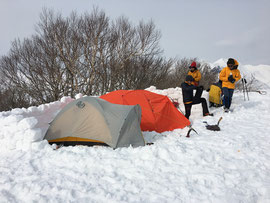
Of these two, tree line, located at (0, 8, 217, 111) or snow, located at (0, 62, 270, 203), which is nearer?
snow, located at (0, 62, 270, 203)

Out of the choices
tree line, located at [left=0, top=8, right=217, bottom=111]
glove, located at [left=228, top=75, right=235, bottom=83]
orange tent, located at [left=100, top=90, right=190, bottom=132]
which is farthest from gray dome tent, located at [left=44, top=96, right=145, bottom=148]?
tree line, located at [left=0, top=8, right=217, bottom=111]

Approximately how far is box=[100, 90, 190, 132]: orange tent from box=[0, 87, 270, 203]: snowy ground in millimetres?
596

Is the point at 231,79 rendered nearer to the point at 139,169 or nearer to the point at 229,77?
the point at 229,77

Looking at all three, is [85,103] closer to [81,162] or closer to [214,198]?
[81,162]

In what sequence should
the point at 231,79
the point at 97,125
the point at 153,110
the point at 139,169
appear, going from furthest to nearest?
the point at 231,79
the point at 153,110
the point at 97,125
the point at 139,169

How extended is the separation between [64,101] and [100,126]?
3.49 metres

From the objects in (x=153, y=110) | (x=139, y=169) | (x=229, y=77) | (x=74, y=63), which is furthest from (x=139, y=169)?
(x=74, y=63)

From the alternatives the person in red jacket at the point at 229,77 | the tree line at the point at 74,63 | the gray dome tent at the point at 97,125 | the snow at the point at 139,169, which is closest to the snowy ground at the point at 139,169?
the snow at the point at 139,169

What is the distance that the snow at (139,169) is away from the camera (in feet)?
7.13

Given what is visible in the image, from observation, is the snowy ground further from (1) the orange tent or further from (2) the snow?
(1) the orange tent

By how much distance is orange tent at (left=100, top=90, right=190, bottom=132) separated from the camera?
478cm

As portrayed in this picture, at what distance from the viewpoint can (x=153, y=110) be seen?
4.94m

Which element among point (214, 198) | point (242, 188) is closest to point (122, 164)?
point (214, 198)

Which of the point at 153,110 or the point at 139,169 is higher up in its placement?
the point at 153,110
